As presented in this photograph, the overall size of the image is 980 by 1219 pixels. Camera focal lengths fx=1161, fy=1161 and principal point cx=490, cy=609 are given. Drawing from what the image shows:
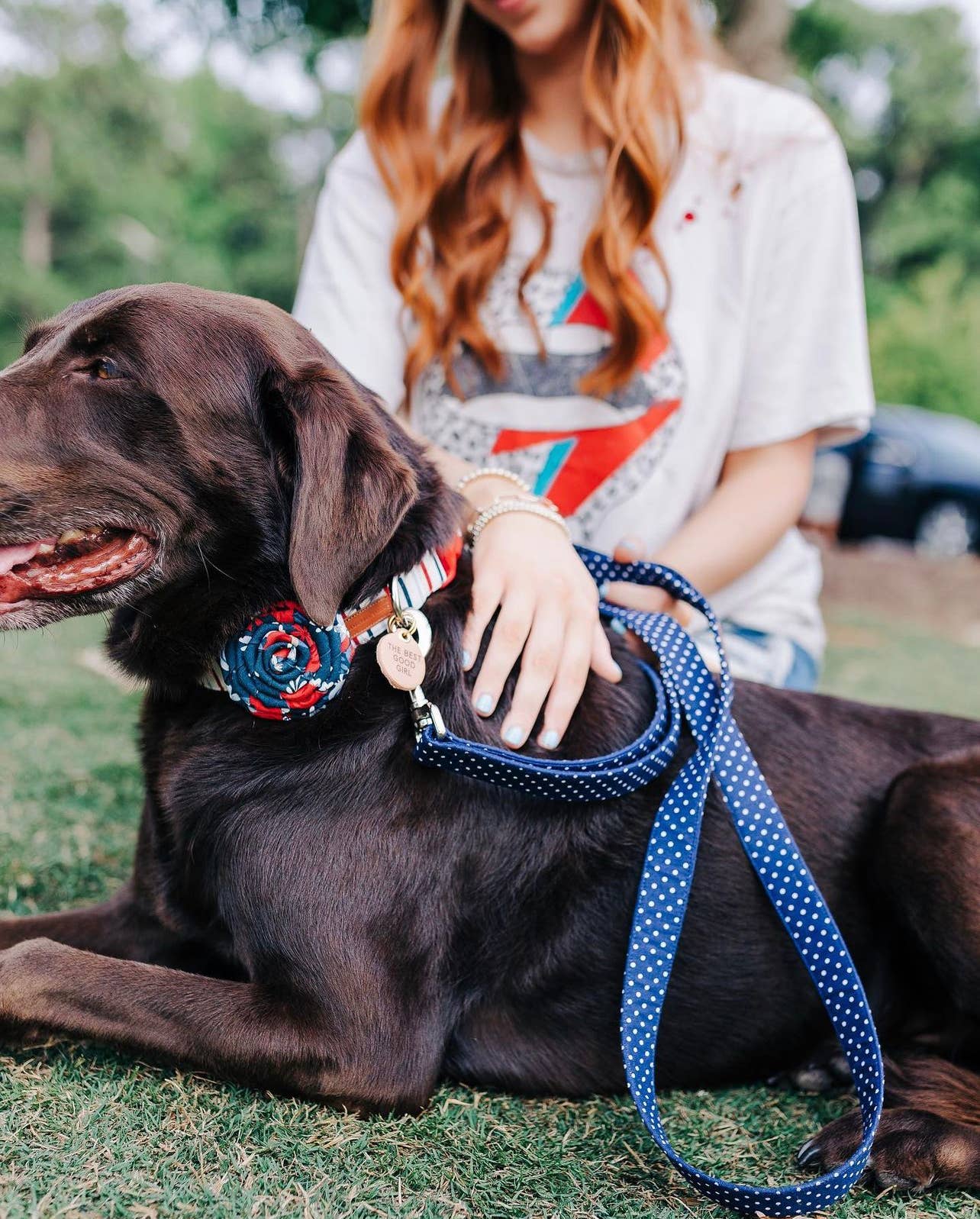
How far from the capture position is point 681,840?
2.06 metres

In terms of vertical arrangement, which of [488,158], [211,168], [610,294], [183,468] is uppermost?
[488,158]

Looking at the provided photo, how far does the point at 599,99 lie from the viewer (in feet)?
9.77

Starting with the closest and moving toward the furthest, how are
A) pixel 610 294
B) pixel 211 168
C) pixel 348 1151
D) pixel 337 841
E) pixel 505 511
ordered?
1. pixel 348 1151
2. pixel 337 841
3. pixel 505 511
4. pixel 610 294
5. pixel 211 168

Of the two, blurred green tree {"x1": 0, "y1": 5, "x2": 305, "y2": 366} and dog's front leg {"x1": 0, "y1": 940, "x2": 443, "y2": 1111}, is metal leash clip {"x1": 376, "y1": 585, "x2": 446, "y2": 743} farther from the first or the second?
blurred green tree {"x1": 0, "y1": 5, "x2": 305, "y2": 366}

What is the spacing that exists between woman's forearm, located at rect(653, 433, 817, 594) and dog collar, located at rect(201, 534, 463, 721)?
1.12m

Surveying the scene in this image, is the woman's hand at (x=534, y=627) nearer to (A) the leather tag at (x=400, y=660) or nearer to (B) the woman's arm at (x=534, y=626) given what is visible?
(B) the woman's arm at (x=534, y=626)

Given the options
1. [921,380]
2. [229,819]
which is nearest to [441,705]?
[229,819]

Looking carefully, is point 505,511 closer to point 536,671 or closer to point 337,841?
point 536,671

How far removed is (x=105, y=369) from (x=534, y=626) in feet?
2.89

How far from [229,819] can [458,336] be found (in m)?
1.63

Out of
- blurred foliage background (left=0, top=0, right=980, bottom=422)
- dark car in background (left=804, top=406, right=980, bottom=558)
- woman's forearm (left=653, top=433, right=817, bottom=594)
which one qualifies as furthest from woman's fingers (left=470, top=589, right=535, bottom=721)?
blurred foliage background (left=0, top=0, right=980, bottom=422)

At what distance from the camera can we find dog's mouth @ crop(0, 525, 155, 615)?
1.95 meters

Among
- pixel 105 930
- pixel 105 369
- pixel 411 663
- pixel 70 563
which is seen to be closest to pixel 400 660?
pixel 411 663

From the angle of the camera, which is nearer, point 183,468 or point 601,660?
point 183,468
